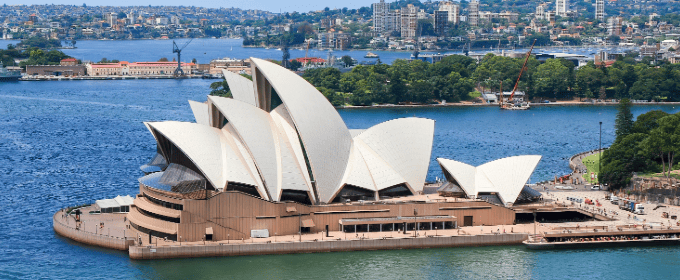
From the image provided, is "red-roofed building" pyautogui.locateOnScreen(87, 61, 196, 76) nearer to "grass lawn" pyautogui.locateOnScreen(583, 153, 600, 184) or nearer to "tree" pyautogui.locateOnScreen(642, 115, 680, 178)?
"grass lawn" pyautogui.locateOnScreen(583, 153, 600, 184)

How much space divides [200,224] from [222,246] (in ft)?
5.60

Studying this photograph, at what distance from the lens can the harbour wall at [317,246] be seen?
4506 cm

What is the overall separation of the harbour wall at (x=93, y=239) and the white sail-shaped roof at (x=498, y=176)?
1747cm

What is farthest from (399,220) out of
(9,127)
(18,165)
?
(9,127)

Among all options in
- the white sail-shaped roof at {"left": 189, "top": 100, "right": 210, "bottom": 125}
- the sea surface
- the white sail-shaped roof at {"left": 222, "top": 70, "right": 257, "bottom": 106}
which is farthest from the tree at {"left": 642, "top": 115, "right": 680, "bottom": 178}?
the white sail-shaped roof at {"left": 189, "top": 100, "right": 210, "bottom": 125}

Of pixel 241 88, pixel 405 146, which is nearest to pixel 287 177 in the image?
pixel 405 146

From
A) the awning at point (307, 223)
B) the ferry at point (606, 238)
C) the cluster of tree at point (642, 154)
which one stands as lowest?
the ferry at point (606, 238)

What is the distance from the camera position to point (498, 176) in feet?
170

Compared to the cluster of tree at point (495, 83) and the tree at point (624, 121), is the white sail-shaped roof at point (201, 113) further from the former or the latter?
the cluster of tree at point (495, 83)

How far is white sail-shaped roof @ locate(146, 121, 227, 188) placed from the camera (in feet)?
156

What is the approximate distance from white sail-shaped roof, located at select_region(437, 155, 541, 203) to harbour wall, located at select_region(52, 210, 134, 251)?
57.3 ft

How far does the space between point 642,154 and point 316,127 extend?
24.9 metres

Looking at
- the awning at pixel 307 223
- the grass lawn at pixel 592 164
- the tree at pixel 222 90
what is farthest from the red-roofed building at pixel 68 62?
the awning at pixel 307 223

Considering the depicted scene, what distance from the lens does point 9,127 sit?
97.8 metres
